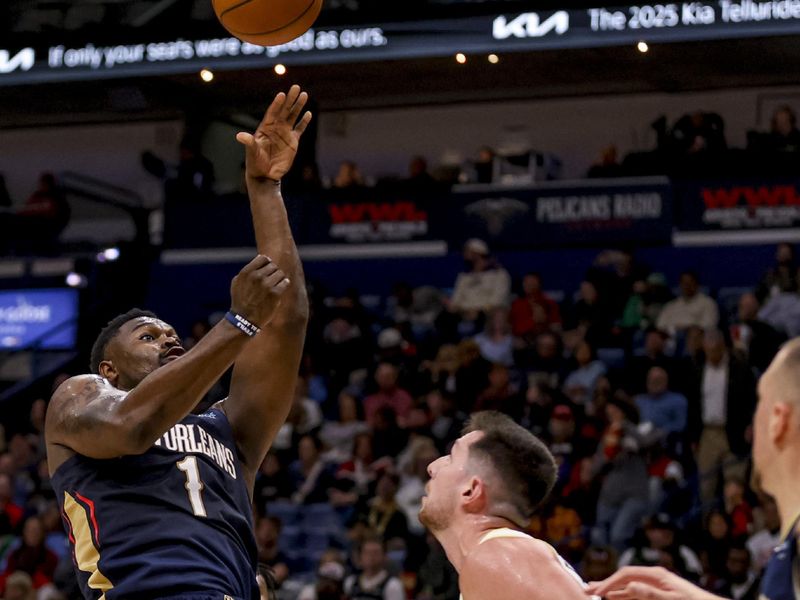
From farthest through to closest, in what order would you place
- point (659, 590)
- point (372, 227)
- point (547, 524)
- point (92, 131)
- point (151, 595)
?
point (92, 131) → point (372, 227) → point (547, 524) → point (151, 595) → point (659, 590)

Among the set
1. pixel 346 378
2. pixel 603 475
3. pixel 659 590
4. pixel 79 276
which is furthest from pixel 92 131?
pixel 659 590

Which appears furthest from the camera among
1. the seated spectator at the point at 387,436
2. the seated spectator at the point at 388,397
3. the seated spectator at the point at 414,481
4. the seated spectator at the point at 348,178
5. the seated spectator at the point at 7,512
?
the seated spectator at the point at 348,178

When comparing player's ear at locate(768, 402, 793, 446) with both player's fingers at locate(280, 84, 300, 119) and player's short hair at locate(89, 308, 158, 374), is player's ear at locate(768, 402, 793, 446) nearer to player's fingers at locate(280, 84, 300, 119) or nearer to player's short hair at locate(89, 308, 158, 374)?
player's short hair at locate(89, 308, 158, 374)

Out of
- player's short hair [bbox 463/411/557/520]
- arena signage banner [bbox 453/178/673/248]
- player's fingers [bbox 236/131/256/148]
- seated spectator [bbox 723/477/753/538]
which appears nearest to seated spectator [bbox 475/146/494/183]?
arena signage banner [bbox 453/178/673/248]

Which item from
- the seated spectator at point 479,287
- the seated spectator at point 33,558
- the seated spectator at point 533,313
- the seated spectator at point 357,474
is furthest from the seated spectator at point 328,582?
the seated spectator at point 479,287

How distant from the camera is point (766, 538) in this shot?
10188 millimetres

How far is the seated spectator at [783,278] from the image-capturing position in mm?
13086

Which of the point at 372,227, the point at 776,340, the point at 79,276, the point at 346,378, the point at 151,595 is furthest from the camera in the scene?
the point at 79,276

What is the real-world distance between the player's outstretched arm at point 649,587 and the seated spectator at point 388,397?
10.3 metres

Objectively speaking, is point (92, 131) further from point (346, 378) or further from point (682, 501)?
point (682, 501)

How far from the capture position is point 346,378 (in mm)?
14555

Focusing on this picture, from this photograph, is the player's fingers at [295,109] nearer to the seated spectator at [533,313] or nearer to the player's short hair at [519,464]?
the player's short hair at [519,464]

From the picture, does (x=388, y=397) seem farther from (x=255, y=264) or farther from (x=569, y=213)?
(x=255, y=264)

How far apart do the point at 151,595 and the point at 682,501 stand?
827 centimetres
